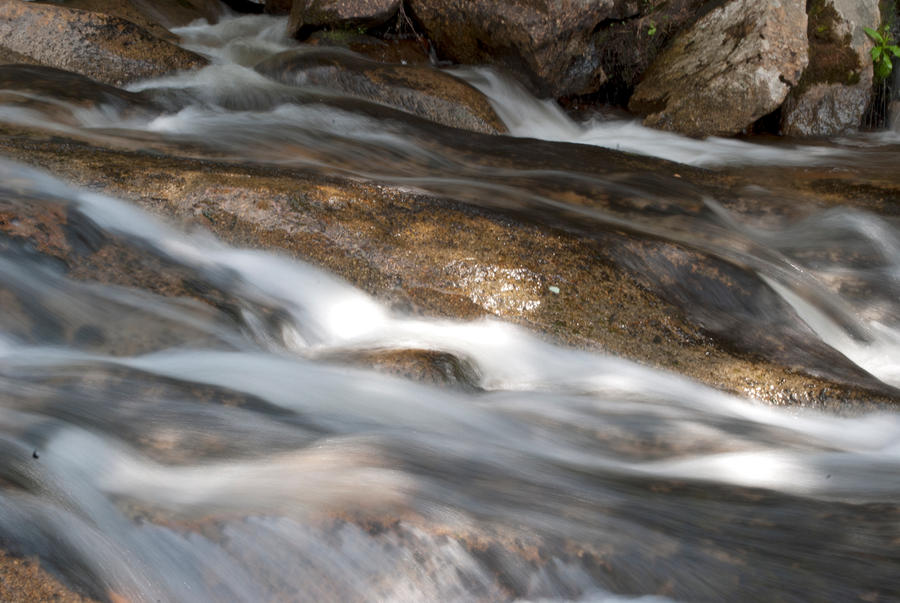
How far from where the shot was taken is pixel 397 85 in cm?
730

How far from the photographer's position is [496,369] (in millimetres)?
3680

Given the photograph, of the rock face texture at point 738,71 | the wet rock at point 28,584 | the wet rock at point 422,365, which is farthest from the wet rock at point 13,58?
the wet rock at point 28,584

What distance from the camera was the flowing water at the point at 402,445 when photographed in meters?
2.26

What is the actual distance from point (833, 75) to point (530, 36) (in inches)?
129

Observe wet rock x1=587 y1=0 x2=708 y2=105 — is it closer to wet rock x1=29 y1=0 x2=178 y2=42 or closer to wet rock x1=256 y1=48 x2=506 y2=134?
wet rock x1=256 y1=48 x2=506 y2=134

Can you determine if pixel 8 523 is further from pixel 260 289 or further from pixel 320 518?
pixel 260 289

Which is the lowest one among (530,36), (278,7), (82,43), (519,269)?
(519,269)

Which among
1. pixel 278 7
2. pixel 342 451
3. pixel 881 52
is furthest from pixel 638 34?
pixel 342 451

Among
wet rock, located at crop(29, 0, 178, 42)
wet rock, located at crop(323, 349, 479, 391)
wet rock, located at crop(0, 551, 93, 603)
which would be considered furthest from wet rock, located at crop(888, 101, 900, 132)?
wet rock, located at crop(0, 551, 93, 603)

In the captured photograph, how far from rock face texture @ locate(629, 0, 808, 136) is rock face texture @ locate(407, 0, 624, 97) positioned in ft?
3.44

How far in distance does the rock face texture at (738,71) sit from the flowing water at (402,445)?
318 centimetres

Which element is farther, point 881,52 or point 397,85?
point 881,52

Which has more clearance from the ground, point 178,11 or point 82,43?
point 178,11

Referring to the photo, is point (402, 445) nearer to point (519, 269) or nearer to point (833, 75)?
point (519, 269)
